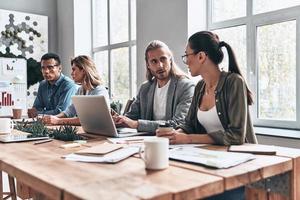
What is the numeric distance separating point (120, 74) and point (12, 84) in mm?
1389

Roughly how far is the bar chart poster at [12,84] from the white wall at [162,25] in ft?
5.96

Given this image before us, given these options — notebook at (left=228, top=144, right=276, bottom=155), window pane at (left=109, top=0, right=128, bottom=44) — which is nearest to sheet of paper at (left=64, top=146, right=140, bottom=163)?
notebook at (left=228, top=144, right=276, bottom=155)

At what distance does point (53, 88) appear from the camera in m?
3.30

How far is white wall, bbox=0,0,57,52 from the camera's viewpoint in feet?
14.7

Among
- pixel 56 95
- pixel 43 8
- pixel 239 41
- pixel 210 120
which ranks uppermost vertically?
pixel 43 8

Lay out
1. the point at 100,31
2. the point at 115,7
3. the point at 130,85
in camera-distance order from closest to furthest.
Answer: the point at 130,85, the point at 115,7, the point at 100,31

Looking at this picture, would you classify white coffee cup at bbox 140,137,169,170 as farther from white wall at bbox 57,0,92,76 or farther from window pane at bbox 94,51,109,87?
white wall at bbox 57,0,92,76

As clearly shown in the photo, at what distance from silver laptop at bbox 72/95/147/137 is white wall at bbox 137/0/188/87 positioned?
125 cm

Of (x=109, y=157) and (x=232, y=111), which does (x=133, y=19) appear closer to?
(x=232, y=111)

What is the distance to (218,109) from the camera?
160 cm

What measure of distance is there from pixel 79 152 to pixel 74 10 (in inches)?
144

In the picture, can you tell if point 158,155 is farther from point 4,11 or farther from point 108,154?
point 4,11

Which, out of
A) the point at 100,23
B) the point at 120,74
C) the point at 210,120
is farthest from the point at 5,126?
the point at 100,23

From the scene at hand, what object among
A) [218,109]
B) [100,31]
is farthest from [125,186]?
[100,31]
